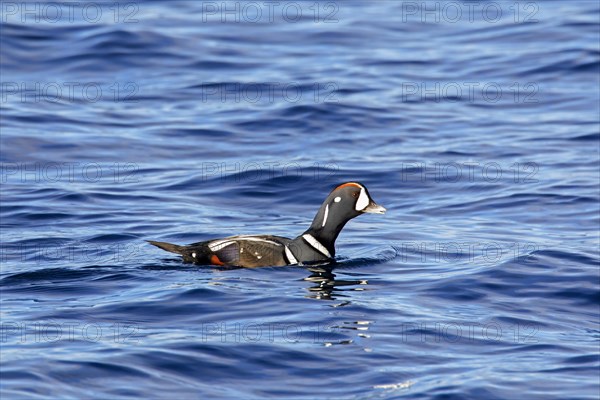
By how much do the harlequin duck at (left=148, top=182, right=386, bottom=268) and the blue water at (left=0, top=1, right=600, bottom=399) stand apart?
156mm

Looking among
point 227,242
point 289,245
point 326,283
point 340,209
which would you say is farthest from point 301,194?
point 326,283

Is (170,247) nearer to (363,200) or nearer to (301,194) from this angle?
(363,200)

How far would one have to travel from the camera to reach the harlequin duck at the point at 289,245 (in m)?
13.3

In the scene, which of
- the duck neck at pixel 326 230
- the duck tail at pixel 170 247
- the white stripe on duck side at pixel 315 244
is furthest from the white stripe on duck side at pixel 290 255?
the duck tail at pixel 170 247

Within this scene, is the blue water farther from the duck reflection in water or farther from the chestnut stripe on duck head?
the chestnut stripe on duck head

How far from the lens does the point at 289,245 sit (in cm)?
1361

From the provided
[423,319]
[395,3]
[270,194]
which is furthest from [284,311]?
[395,3]

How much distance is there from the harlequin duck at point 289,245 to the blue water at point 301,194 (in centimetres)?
16

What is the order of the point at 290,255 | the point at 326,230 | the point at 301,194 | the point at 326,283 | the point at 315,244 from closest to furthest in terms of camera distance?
the point at 326,283, the point at 290,255, the point at 315,244, the point at 326,230, the point at 301,194

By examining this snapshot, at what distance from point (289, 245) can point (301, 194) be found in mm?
4134

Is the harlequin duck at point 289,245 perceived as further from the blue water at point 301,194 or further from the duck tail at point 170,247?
the blue water at point 301,194

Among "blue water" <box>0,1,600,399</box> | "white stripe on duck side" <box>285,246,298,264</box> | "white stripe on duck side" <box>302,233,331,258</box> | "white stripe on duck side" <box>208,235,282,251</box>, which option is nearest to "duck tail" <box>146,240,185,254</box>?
"blue water" <box>0,1,600,399</box>

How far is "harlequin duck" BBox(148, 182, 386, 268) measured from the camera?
1330cm

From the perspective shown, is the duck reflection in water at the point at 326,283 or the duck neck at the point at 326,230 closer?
the duck reflection in water at the point at 326,283
